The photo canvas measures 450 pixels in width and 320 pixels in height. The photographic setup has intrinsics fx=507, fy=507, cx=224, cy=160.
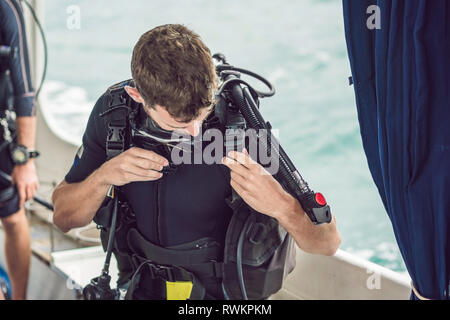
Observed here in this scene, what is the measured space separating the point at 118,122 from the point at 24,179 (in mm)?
1208

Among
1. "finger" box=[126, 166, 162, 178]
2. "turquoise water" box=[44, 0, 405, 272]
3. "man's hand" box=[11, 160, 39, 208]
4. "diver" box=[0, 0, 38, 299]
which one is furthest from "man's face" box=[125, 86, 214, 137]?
"turquoise water" box=[44, 0, 405, 272]

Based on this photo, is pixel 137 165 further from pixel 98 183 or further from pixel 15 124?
pixel 15 124

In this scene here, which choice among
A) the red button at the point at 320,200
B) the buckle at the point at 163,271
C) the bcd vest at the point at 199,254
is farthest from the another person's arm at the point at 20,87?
the red button at the point at 320,200

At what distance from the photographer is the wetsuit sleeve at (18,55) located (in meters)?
2.02

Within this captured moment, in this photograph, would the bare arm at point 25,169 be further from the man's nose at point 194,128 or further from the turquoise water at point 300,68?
the turquoise water at point 300,68

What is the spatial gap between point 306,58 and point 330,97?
45.3 inches

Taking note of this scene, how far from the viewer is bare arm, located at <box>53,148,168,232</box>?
1.11 m

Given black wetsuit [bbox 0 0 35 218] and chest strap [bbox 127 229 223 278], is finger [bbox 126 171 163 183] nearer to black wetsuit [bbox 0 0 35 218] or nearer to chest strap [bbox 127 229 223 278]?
chest strap [bbox 127 229 223 278]

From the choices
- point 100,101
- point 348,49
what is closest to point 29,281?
point 100,101

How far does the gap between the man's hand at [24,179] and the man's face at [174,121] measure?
50.4 inches

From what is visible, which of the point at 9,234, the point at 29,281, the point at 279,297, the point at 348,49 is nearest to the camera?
the point at 348,49

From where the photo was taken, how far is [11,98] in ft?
6.94
